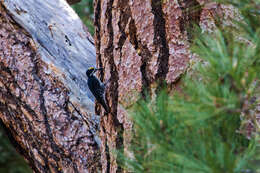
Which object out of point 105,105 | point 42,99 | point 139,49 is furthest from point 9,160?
point 139,49

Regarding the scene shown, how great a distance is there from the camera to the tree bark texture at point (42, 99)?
1519mm

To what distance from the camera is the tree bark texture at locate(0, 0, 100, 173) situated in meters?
1.52

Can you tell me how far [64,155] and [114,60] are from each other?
46cm

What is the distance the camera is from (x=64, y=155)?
4.93 feet

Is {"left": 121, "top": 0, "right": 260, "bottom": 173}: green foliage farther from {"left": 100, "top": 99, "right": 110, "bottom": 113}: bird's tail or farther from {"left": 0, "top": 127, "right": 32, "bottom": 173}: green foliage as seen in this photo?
{"left": 0, "top": 127, "right": 32, "bottom": 173}: green foliage

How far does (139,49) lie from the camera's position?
4.03ft

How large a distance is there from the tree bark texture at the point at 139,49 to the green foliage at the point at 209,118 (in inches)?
12.2

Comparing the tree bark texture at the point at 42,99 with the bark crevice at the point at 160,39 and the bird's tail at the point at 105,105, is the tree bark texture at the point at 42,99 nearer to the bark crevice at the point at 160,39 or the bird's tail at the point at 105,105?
the bird's tail at the point at 105,105

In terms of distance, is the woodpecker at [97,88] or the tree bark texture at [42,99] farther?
the tree bark texture at [42,99]

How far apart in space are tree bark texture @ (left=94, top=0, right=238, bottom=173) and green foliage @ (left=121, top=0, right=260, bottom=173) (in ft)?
1.01

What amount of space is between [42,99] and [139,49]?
0.57 m

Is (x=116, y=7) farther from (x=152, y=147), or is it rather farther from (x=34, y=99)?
(x=152, y=147)

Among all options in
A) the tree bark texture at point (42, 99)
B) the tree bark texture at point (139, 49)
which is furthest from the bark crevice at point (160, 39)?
the tree bark texture at point (42, 99)

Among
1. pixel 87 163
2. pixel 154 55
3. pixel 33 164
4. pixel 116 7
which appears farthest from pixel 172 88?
pixel 33 164
